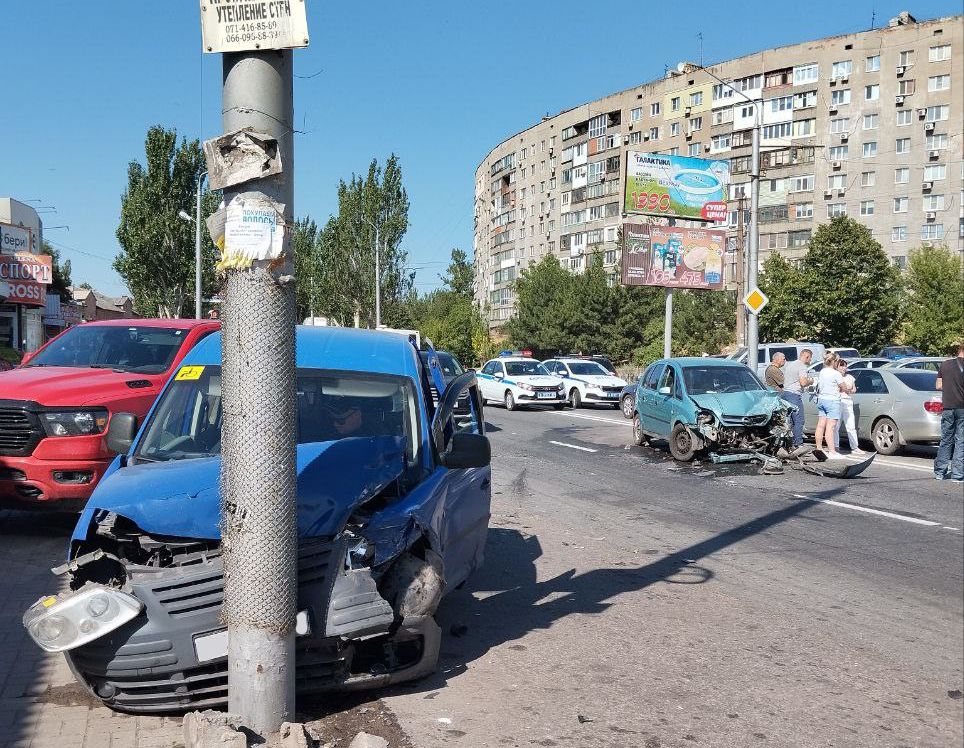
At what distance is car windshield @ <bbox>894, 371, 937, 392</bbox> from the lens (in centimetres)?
1611

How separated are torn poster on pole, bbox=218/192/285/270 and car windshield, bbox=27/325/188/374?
18.7 ft

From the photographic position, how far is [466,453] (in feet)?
16.1

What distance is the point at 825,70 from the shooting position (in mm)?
70500

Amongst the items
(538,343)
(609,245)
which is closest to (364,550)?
(538,343)

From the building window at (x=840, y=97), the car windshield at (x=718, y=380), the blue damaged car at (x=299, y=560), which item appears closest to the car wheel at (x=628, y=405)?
the car windshield at (x=718, y=380)

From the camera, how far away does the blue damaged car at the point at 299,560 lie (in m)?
3.94

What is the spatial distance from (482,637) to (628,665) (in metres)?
0.95

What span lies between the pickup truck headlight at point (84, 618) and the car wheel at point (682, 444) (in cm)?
1176

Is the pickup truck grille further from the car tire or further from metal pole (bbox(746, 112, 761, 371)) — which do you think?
the car tire

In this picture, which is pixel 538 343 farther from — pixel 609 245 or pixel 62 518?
pixel 62 518

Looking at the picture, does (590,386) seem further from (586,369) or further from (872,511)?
(872,511)

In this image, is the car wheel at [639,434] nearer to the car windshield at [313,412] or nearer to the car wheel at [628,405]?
the car wheel at [628,405]

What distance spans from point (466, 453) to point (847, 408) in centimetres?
1320

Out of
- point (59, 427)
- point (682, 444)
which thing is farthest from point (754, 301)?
point (59, 427)
